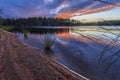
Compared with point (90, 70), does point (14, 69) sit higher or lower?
higher

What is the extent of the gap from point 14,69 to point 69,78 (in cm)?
189

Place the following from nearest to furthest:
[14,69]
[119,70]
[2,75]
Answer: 1. [2,75]
2. [14,69]
3. [119,70]

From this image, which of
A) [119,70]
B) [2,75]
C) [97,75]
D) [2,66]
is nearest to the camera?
[2,75]

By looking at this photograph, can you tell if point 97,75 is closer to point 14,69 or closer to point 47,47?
point 14,69

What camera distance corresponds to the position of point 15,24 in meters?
158

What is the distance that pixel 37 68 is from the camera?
9.13 m

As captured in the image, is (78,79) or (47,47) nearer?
(78,79)

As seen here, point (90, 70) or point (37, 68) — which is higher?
point (37, 68)

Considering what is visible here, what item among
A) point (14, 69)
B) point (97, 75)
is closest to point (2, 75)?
point (14, 69)

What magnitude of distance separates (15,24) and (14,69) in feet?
498

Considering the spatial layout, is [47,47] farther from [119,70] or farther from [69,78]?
[69,78]

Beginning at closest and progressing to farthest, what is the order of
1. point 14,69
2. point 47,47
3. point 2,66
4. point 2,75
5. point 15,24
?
point 2,75, point 14,69, point 2,66, point 47,47, point 15,24

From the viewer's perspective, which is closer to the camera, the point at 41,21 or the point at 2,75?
the point at 2,75

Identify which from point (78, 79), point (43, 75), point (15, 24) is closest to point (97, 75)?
point (78, 79)
